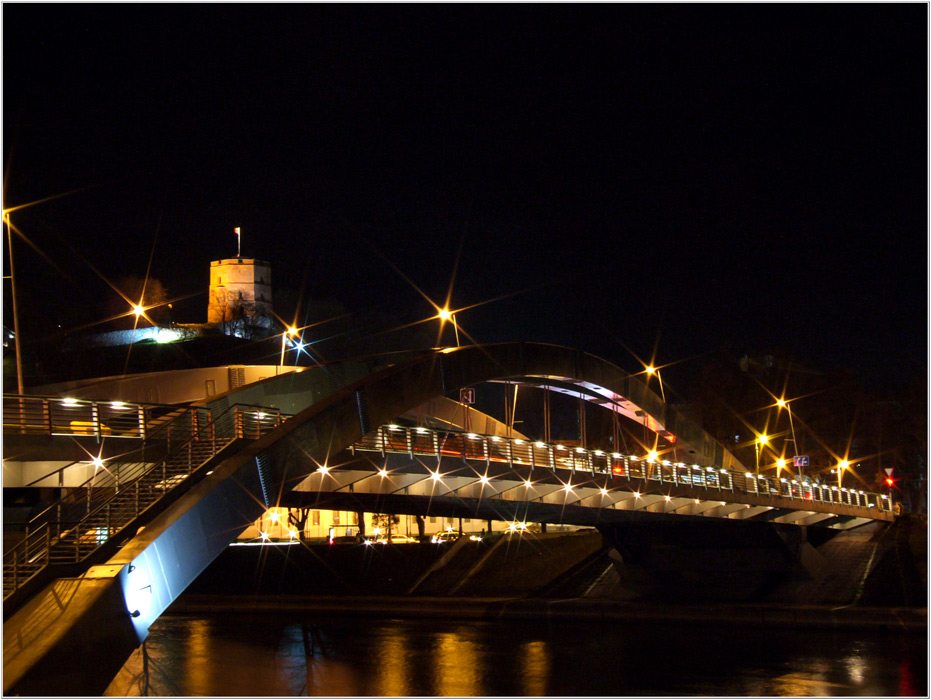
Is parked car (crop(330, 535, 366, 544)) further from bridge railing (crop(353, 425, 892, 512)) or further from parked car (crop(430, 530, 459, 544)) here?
bridge railing (crop(353, 425, 892, 512))

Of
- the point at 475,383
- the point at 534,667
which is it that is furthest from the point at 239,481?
the point at 475,383

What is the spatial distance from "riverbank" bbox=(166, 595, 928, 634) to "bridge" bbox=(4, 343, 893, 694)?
3.95 m

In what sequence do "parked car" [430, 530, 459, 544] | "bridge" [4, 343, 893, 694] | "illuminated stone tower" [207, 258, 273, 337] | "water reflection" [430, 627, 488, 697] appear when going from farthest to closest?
"illuminated stone tower" [207, 258, 273, 337] → "parked car" [430, 530, 459, 544] → "water reflection" [430, 627, 488, 697] → "bridge" [4, 343, 893, 694]

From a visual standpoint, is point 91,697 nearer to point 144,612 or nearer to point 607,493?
point 144,612

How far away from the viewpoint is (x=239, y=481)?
17203 millimetres

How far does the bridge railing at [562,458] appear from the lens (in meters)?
23.3

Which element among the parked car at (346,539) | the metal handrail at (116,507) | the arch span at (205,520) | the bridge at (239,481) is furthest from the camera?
the parked car at (346,539)

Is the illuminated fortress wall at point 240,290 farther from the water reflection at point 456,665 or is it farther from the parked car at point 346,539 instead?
the water reflection at point 456,665

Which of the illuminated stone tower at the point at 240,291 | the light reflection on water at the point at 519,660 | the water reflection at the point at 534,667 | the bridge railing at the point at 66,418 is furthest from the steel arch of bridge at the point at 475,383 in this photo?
the illuminated stone tower at the point at 240,291

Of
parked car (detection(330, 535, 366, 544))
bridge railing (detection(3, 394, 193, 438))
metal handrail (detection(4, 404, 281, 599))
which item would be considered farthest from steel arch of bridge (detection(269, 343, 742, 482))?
parked car (detection(330, 535, 366, 544))

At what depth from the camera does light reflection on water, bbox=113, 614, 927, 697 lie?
24.3 metres

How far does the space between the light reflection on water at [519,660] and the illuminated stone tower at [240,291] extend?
8359 centimetres

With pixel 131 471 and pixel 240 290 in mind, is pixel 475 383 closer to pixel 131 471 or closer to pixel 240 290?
pixel 131 471

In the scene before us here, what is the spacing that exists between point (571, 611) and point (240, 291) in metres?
91.4
